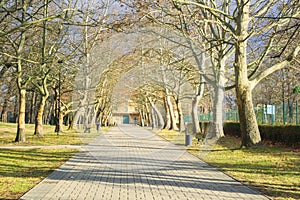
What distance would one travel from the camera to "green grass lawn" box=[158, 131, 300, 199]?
7895 mm

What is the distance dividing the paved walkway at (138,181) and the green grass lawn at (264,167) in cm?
42

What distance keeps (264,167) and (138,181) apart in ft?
14.2

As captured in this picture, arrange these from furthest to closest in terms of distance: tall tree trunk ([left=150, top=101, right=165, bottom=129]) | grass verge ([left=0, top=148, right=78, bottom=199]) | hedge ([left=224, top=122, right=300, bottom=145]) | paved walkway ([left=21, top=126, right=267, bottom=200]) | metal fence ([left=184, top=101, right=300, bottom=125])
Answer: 1. tall tree trunk ([left=150, top=101, right=165, bottom=129])
2. metal fence ([left=184, top=101, right=300, bottom=125])
3. hedge ([left=224, top=122, right=300, bottom=145])
4. grass verge ([left=0, top=148, right=78, bottom=199])
5. paved walkway ([left=21, top=126, right=267, bottom=200])

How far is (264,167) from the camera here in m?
10.9

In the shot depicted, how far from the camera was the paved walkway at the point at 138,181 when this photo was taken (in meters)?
7.21

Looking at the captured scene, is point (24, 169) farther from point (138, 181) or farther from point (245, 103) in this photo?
point (245, 103)

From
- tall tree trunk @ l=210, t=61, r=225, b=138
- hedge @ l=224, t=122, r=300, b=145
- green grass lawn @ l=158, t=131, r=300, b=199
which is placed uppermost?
tall tree trunk @ l=210, t=61, r=225, b=138

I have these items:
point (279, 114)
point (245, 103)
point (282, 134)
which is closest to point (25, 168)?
point (245, 103)

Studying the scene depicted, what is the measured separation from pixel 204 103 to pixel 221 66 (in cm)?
1439

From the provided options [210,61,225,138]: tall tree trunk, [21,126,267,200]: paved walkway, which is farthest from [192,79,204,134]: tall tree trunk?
[21,126,267,200]: paved walkway

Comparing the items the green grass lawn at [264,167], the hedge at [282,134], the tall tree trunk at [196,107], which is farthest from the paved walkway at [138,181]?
the tall tree trunk at [196,107]

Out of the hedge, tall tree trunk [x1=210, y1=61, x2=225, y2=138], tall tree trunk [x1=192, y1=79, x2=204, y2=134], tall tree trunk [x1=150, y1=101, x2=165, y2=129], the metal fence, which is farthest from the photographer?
tall tree trunk [x1=150, y1=101, x2=165, y2=129]

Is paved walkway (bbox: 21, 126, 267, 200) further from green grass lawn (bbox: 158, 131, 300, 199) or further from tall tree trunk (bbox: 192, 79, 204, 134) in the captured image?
tall tree trunk (bbox: 192, 79, 204, 134)

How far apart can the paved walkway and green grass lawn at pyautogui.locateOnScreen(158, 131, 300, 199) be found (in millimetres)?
423
